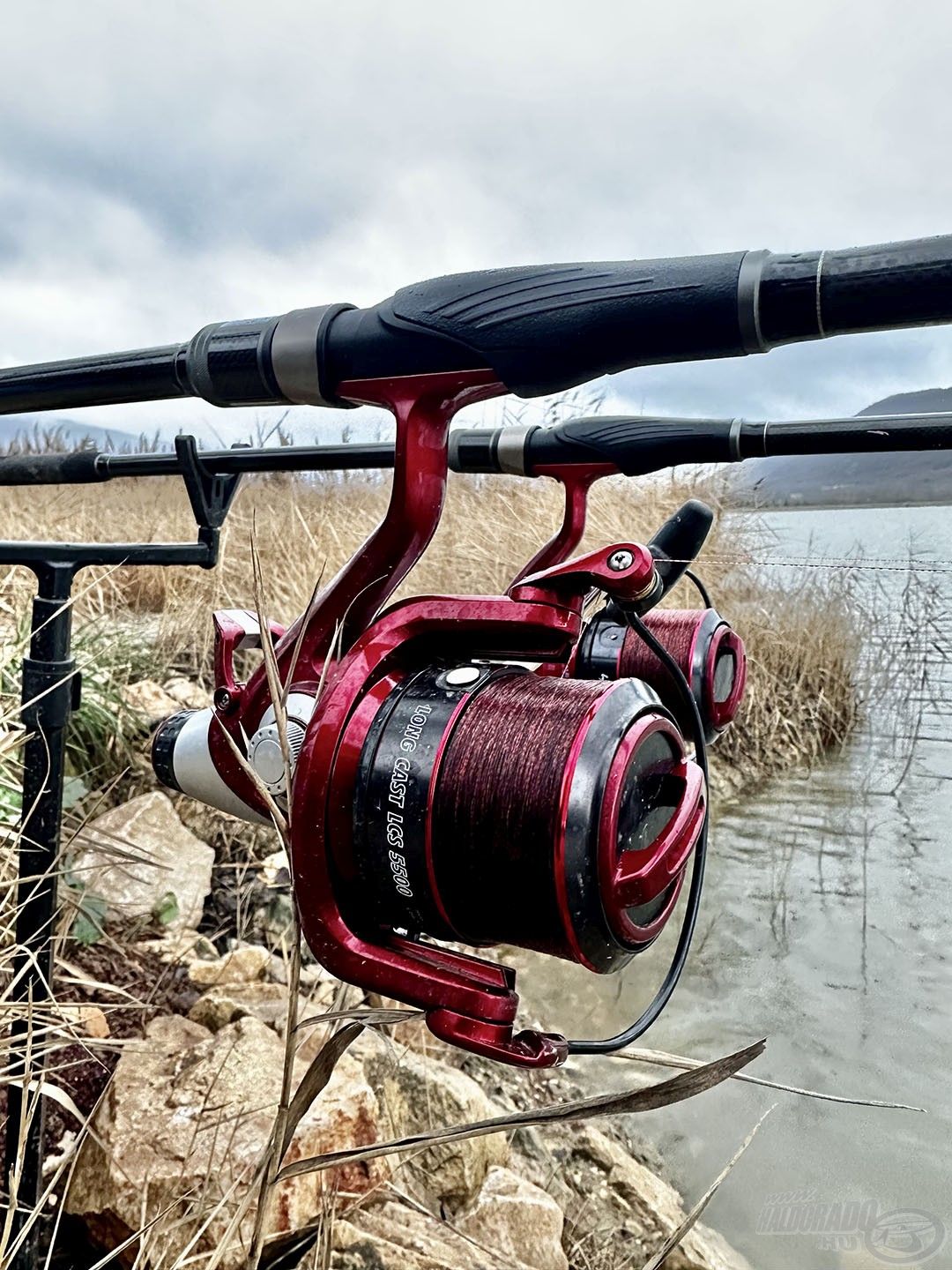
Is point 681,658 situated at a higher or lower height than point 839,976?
higher

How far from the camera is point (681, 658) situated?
1067 millimetres

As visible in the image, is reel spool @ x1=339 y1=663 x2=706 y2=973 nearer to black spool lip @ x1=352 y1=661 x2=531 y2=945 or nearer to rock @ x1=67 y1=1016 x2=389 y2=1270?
black spool lip @ x1=352 y1=661 x2=531 y2=945

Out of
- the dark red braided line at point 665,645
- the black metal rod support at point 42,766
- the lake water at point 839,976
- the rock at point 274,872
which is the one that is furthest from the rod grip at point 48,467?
the rock at point 274,872

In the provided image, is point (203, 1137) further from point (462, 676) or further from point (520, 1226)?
point (462, 676)

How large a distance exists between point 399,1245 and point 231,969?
800 millimetres

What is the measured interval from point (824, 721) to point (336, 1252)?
11.7 feet

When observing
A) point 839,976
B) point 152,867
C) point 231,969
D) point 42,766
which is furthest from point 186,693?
point 839,976

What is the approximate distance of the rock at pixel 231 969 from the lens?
6.30 ft

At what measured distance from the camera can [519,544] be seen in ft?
12.7

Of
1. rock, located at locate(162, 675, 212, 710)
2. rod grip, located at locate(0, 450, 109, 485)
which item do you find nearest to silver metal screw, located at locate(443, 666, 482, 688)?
rod grip, located at locate(0, 450, 109, 485)

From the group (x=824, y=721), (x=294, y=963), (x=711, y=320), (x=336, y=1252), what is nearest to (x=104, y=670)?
(x=336, y=1252)

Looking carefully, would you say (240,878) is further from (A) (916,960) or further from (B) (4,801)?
(A) (916,960)

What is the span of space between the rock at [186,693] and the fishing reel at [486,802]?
2.29 m

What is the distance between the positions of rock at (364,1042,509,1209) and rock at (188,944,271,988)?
0.30 meters
